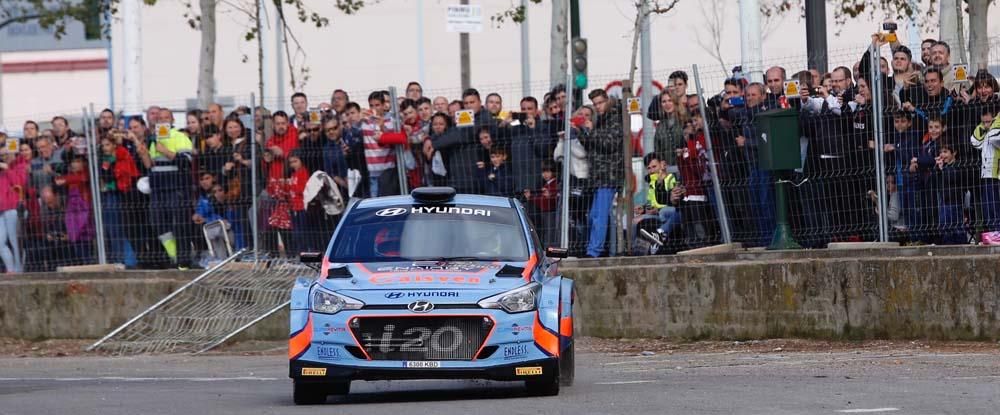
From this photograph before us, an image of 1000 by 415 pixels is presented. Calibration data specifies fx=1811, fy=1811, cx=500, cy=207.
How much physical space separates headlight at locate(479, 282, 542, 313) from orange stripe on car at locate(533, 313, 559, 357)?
A: 0.10 metres

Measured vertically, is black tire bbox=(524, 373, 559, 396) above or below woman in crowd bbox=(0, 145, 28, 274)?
below

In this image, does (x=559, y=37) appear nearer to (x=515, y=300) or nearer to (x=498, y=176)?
(x=498, y=176)

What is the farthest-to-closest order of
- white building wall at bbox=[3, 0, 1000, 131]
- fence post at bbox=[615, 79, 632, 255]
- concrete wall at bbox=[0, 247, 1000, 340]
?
white building wall at bbox=[3, 0, 1000, 131] → fence post at bbox=[615, 79, 632, 255] → concrete wall at bbox=[0, 247, 1000, 340]

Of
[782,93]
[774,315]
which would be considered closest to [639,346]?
[774,315]

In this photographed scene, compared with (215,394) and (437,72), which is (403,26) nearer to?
(437,72)

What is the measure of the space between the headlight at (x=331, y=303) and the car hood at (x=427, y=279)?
2.7 inches

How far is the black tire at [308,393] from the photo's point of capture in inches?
471

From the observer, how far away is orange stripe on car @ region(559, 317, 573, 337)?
12008 millimetres

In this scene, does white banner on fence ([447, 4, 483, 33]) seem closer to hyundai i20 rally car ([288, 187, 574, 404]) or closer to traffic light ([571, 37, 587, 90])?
traffic light ([571, 37, 587, 90])

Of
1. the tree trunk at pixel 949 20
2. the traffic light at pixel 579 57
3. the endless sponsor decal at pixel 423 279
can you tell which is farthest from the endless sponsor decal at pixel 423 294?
the tree trunk at pixel 949 20

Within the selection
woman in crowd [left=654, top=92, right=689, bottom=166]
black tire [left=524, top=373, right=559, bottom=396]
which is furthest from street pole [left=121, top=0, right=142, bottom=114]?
black tire [left=524, top=373, right=559, bottom=396]

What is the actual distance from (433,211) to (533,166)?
6067 millimetres

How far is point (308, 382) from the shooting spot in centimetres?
1181

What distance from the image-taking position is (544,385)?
39.1 feet
